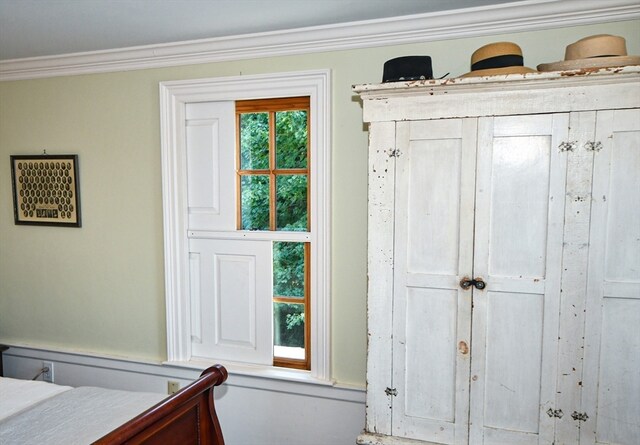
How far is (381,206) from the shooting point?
1.67 m

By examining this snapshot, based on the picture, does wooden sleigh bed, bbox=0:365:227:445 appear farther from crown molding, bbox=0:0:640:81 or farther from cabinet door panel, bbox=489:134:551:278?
crown molding, bbox=0:0:640:81

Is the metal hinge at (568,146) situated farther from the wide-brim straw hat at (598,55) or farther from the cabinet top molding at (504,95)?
the wide-brim straw hat at (598,55)

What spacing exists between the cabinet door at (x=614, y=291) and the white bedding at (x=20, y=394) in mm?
2105

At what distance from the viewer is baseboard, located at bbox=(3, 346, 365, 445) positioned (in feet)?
7.47

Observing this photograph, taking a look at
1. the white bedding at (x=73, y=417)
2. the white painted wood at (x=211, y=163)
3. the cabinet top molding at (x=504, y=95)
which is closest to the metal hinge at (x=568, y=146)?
the cabinet top molding at (x=504, y=95)

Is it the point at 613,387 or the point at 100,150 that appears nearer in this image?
the point at 613,387

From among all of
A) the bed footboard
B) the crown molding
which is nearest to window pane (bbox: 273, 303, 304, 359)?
the bed footboard

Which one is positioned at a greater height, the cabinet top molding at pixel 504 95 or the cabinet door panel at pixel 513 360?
the cabinet top molding at pixel 504 95

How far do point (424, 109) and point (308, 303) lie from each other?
1.27 meters

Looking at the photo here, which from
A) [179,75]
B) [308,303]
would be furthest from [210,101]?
[308,303]

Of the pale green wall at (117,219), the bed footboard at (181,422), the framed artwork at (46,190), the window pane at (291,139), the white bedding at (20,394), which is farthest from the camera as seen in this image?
the framed artwork at (46,190)


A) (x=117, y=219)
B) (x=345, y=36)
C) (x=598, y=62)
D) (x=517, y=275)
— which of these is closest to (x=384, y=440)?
(x=517, y=275)

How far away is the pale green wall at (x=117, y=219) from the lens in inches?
87.4

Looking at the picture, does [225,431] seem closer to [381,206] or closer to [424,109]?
[381,206]
